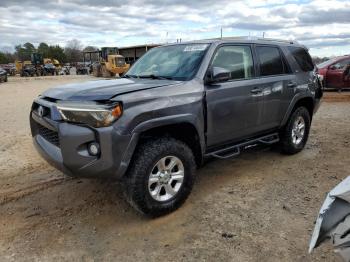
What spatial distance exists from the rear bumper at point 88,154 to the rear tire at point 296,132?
10.7ft

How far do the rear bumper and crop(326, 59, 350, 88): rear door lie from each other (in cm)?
1439

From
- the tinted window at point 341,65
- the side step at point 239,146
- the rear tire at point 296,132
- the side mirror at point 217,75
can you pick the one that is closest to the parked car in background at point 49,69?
the tinted window at point 341,65

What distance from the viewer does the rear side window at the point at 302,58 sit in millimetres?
6301

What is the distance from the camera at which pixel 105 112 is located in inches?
142

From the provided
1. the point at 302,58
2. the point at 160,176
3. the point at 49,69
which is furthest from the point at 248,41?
the point at 49,69

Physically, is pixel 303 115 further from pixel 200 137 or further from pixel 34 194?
pixel 34 194

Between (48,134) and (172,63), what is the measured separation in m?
1.78

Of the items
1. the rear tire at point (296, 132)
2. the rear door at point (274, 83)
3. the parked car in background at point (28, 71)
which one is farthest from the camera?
the parked car in background at point (28, 71)

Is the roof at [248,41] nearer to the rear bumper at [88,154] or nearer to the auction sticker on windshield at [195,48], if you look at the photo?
the auction sticker on windshield at [195,48]

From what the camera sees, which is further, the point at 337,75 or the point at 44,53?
the point at 44,53

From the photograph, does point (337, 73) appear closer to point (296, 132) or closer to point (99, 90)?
point (296, 132)

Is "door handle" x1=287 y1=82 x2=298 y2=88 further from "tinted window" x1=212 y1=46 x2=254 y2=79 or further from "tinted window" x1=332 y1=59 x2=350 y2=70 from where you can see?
"tinted window" x1=332 y1=59 x2=350 y2=70

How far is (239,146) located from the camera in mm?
5188

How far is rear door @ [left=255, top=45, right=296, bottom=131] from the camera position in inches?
215
